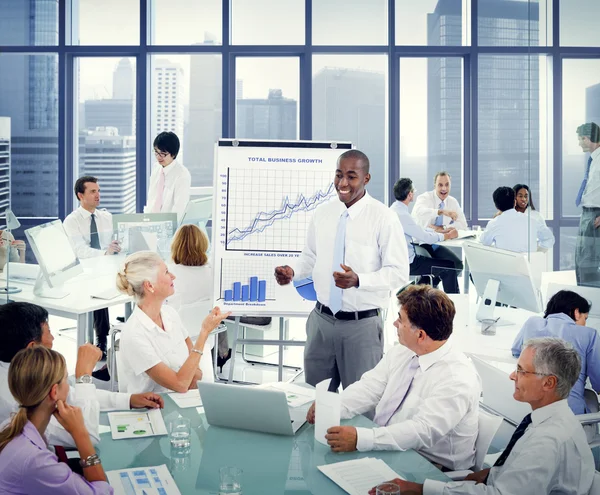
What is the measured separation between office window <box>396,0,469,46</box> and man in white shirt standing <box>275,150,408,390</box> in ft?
19.1

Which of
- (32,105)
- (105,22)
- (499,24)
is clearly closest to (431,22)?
(499,24)

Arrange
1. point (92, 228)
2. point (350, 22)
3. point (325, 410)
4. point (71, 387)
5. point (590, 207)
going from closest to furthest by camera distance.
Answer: point (325, 410)
point (71, 387)
point (590, 207)
point (92, 228)
point (350, 22)

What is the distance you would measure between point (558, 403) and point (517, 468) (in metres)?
0.33

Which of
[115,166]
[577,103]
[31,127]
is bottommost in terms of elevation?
Result: [577,103]

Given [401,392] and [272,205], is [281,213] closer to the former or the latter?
[272,205]

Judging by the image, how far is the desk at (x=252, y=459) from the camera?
2.37 metres

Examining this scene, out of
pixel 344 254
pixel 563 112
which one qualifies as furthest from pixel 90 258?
pixel 563 112

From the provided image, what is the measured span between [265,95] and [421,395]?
7010 mm

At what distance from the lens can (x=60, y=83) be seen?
934 centimetres

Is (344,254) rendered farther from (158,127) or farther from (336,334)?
(158,127)

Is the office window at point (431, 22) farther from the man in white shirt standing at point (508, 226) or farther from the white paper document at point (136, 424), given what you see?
the white paper document at point (136, 424)

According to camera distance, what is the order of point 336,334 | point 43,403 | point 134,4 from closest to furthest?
point 43,403, point 336,334, point 134,4

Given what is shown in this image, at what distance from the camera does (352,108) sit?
953 cm

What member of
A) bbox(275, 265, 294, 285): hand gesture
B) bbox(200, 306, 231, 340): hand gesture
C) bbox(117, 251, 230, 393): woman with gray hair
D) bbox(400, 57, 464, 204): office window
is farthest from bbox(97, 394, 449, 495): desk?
bbox(400, 57, 464, 204): office window
